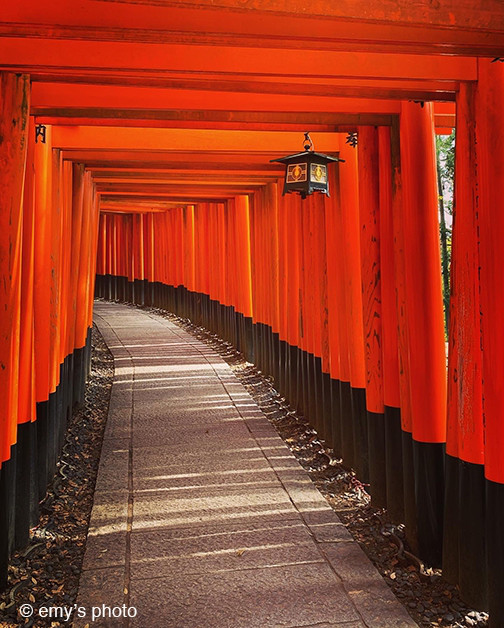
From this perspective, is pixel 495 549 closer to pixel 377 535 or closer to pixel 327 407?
pixel 377 535

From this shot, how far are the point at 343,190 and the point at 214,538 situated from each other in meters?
3.32

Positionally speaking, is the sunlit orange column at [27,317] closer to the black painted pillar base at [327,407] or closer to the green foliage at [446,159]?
the black painted pillar base at [327,407]

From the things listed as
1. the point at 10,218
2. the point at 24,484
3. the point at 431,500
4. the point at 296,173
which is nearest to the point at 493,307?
the point at 431,500

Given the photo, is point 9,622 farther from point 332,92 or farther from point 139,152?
point 139,152

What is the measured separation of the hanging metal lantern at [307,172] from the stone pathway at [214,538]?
2562mm

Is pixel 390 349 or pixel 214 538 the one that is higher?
pixel 390 349

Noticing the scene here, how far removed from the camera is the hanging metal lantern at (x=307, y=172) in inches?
201

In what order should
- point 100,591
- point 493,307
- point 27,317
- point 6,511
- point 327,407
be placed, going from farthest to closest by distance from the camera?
1. point 327,407
2. point 27,317
3. point 6,511
4. point 100,591
5. point 493,307

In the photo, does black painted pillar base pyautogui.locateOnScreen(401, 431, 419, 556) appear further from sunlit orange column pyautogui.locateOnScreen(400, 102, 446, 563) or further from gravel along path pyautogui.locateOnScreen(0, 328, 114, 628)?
gravel along path pyautogui.locateOnScreen(0, 328, 114, 628)

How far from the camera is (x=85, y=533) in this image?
4.79 metres

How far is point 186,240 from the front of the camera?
17.5 m

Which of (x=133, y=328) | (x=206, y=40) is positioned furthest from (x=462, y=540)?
(x=133, y=328)

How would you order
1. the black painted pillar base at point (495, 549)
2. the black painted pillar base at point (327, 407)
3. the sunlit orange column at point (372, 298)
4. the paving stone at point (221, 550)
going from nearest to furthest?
1. the black painted pillar base at point (495, 549)
2. the paving stone at point (221, 550)
3. the sunlit orange column at point (372, 298)
4. the black painted pillar base at point (327, 407)

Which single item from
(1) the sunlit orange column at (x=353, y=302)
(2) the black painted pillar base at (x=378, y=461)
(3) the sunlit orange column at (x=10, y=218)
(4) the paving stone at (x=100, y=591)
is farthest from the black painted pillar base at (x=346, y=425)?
(3) the sunlit orange column at (x=10, y=218)
